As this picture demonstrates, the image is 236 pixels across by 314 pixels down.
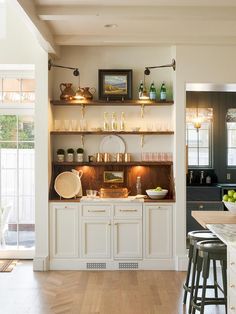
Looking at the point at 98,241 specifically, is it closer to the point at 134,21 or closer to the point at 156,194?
the point at 156,194

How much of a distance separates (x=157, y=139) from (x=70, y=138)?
47.0 inches

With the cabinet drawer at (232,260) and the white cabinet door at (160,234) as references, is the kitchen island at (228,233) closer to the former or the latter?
the cabinet drawer at (232,260)

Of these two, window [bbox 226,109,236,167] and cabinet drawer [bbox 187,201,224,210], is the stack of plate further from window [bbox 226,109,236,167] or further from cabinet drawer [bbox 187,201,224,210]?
window [bbox 226,109,236,167]

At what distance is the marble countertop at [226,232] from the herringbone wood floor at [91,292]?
993 millimetres

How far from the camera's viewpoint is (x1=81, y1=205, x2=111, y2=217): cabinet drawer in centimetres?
576


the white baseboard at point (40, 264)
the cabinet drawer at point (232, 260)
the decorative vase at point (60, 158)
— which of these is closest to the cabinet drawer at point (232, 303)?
the cabinet drawer at point (232, 260)

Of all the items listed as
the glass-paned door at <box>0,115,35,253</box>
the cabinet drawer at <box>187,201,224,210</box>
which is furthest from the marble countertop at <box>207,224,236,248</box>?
the cabinet drawer at <box>187,201,224,210</box>

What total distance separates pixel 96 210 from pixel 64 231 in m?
0.49

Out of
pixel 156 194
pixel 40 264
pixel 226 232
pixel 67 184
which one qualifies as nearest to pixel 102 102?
pixel 67 184

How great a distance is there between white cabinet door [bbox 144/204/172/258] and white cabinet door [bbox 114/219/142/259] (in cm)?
12

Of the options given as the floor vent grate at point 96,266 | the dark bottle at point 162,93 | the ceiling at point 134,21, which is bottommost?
the floor vent grate at point 96,266

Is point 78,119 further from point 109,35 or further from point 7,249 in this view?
point 7,249

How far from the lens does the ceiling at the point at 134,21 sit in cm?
447

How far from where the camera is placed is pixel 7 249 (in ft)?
20.4
